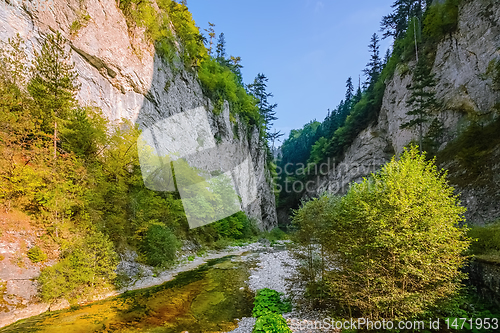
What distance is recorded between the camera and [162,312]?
8.29 meters

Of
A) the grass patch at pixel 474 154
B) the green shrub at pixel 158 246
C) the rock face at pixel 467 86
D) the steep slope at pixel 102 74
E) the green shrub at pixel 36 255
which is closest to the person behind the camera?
the steep slope at pixel 102 74

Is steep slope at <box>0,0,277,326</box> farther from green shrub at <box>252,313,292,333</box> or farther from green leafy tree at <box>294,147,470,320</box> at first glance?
green leafy tree at <box>294,147,470,320</box>

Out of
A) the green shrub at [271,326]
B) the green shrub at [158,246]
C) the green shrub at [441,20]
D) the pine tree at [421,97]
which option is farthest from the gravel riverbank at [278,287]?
the green shrub at [441,20]

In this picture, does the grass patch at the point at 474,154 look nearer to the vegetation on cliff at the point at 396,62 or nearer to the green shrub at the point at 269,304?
the vegetation on cliff at the point at 396,62

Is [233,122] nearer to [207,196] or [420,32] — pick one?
[207,196]

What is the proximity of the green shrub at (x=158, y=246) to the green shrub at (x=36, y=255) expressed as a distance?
549 centimetres

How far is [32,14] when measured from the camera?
43.9 ft

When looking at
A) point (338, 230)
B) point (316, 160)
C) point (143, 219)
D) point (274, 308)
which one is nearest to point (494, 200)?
point (338, 230)

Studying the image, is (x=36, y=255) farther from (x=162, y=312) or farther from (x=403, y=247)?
(x=403, y=247)

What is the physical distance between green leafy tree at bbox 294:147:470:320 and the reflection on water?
4.47 meters

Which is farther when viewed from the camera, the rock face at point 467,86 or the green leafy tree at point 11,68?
the rock face at point 467,86

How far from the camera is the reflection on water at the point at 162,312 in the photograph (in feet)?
22.8

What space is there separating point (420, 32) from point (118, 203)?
115ft

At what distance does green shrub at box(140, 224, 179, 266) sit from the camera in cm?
1316
